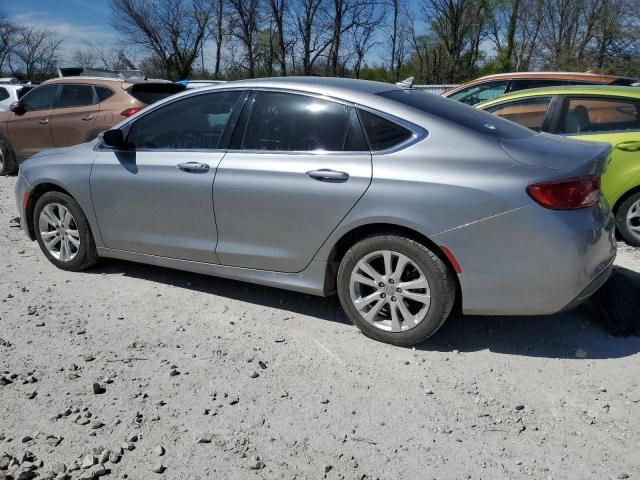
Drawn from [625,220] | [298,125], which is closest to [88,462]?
[298,125]

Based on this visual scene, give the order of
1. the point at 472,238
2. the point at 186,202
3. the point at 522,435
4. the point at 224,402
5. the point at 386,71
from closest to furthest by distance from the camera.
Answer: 1. the point at 522,435
2. the point at 224,402
3. the point at 472,238
4. the point at 186,202
5. the point at 386,71

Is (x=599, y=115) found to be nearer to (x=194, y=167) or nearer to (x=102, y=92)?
(x=194, y=167)

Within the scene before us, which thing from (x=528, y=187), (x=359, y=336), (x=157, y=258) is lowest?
(x=359, y=336)

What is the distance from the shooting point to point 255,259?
12.8ft

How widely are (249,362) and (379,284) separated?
0.92 m

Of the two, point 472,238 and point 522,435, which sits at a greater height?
point 472,238

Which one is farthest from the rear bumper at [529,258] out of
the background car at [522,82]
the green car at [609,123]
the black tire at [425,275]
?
the background car at [522,82]

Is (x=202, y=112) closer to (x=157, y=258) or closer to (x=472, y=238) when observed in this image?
(x=157, y=258)

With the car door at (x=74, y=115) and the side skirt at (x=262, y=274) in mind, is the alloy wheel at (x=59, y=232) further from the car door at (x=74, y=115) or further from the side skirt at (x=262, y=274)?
the car door at (x=74, y=115)

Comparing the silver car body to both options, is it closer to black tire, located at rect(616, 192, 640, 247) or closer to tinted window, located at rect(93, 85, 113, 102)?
black tire, located at rect(616, 192, 640, 247)

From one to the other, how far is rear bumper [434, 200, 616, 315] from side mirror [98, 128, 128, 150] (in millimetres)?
2613

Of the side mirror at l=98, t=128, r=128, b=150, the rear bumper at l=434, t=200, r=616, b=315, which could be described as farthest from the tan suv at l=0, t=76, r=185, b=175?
the rear bumper at l=434, t=200, r=616, b=315

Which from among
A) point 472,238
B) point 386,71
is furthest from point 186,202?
point 386,71

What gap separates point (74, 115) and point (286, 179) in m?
6.82
